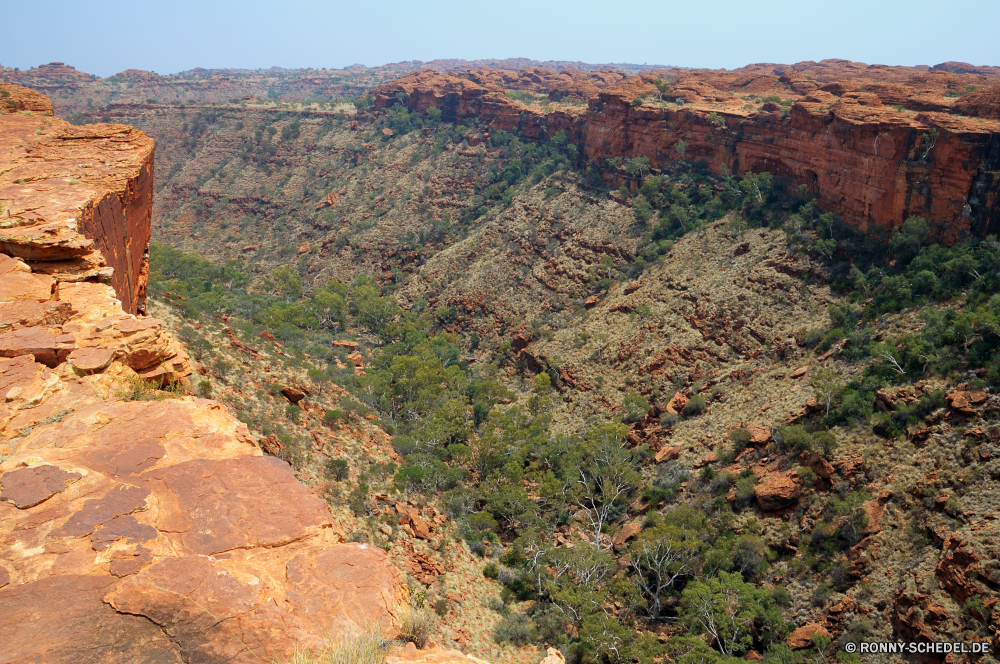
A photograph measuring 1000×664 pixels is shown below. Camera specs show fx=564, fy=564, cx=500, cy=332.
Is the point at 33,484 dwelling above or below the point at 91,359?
below

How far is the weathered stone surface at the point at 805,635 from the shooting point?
1670cm

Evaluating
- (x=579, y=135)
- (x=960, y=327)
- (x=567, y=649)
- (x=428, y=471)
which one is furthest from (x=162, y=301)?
(x=579, y=135)

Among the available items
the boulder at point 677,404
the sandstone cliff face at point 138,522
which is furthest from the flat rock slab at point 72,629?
the boulder at point 677,404

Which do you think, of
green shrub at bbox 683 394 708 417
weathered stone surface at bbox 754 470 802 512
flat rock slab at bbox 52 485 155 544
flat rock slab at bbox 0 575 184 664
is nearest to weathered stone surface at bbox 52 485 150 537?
flat rock slab at bbox 52 485 155 544

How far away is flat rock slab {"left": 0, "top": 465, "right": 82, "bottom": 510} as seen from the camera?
A: 614 centimetres

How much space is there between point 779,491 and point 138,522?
21208mm

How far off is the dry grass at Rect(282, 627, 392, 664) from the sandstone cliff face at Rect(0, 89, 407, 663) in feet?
0.43

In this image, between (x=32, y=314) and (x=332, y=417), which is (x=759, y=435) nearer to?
(x=332, y=417)

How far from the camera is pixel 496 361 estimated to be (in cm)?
4112

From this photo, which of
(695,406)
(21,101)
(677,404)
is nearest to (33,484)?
(21,101)

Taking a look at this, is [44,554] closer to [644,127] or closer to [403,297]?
[403,297]

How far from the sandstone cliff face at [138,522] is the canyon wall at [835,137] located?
32.9 metres

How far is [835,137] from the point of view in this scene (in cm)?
3394

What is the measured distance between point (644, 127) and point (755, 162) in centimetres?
1102
